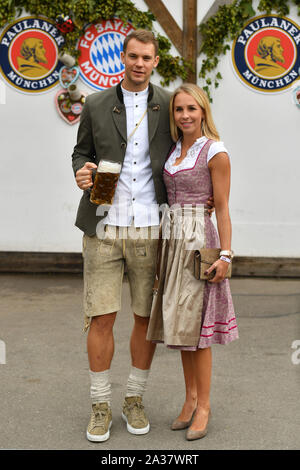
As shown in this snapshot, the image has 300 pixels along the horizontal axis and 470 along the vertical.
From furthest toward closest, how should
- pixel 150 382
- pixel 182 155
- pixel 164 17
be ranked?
pixel 164 17 → pixel 150 382 → pixel 182 155

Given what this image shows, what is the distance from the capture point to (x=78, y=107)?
7.01m

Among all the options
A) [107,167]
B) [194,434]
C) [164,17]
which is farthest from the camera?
[164,17]

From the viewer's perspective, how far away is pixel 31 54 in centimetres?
698

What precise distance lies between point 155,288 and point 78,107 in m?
4.19

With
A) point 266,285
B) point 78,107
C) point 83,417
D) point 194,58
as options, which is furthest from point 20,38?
point 83,417

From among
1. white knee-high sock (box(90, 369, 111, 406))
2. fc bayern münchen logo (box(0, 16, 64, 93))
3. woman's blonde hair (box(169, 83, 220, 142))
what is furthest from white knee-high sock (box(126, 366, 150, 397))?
fc bayern münchen logo (box(0, 16, 64, 93))

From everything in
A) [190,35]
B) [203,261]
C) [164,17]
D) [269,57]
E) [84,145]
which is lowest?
[203,261]

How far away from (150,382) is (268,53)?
4.27 meters

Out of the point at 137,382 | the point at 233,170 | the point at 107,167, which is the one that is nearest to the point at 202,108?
the point at 107,167

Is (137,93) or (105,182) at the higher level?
(137,93)

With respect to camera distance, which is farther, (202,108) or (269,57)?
(269,57)

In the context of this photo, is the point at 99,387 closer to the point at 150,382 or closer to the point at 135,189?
the point at 150,382

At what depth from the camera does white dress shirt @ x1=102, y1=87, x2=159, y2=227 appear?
3238 mm

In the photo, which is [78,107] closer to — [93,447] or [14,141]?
[14,141]
